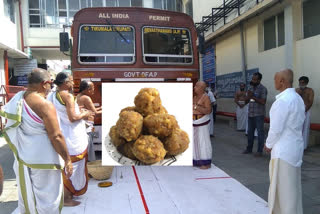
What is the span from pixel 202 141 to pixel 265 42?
6.41 m

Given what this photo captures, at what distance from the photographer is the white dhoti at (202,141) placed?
4.98 meters

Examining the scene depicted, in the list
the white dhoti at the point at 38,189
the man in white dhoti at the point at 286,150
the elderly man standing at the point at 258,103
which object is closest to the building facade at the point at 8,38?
the elderly man standing at the point at 258,103

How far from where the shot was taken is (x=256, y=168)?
5.29 m

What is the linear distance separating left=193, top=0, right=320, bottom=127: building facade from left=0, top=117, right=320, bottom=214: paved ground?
203cm

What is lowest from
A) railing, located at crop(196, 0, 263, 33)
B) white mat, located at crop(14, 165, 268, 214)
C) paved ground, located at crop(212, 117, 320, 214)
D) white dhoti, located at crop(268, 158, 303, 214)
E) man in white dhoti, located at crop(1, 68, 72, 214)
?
paved ground, located at crop(212, 117, 320, 214)

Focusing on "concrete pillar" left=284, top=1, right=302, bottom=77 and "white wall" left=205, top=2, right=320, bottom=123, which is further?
"concrete pillar" left=284, top=1, right=302, bottom=77

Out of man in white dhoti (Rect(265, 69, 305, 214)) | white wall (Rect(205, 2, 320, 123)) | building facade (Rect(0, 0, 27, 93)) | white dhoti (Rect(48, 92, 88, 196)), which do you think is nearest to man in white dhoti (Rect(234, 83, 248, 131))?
white wall (Rect(205, 2, 320, 123))

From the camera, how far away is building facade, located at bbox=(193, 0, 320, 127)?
24.4 ft

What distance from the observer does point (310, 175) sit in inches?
186

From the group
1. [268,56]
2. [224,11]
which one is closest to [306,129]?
[268,56]

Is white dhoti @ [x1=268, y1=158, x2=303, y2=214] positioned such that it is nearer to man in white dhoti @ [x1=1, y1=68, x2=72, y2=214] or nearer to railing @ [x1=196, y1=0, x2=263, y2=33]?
man in white dhoti @ [x1=1, y1=68, x2=72, y2=214]

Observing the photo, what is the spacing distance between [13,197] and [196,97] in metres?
3.24

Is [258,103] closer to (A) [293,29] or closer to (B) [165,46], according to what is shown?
(B) [165,46]

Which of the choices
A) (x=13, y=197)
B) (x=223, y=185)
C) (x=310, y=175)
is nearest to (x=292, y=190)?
(x=223, y=185)
